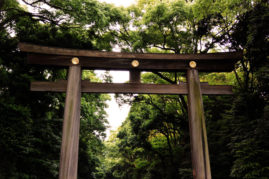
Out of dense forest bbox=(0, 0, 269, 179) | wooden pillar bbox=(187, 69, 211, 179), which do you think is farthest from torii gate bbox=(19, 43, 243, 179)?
dense forest bbox=(0, 0, 269, 179)

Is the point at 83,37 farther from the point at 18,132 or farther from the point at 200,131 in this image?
the point at 200,131

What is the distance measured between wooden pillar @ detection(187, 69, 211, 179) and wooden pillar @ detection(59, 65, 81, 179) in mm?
2913

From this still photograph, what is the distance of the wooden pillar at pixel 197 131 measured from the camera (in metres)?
4.69

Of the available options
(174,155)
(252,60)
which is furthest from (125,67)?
(174,155)

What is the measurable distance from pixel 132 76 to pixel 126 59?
514mm

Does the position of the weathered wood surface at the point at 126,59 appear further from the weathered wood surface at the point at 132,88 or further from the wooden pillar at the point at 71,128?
the weathered wood surface at the point at 132,88

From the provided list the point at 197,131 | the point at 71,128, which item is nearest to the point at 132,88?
the point at 71,128

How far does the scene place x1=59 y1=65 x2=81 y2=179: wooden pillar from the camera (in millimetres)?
4555

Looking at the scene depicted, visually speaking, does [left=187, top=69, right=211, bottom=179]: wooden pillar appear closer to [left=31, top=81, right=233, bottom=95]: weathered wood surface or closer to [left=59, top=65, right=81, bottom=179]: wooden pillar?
[left=31, top=81, right=233, bottom=95]: weathered wood surface

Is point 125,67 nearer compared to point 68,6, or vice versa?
point 125,67

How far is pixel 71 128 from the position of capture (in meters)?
4.82

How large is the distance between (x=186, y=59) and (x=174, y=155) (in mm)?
12002

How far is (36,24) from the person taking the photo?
1001 cm

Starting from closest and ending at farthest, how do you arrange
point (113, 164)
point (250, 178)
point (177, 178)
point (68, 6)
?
point (250, 178), point (68, 6), point (177, 178), point (113, 164)
